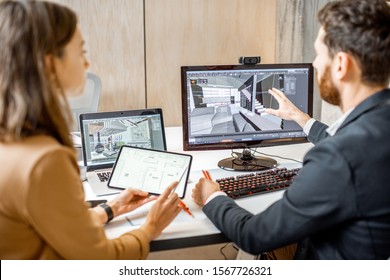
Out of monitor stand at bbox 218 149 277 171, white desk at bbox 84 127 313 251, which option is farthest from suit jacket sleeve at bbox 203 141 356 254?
monitor stand at bbox 218 149 277 171

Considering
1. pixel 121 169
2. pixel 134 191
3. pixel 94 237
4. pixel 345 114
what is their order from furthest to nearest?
pixel 121 169 < pixel 134 191 < pixel 345 114 < pixel 94 237

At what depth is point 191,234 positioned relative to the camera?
1.27m

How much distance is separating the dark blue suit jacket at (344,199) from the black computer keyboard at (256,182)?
0.35 metres

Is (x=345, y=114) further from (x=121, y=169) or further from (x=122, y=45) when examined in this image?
(x=122, y=45)

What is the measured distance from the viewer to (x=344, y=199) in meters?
1.03

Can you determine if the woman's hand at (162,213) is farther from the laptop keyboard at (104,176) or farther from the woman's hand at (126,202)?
the laptop keyboard at (104,176)

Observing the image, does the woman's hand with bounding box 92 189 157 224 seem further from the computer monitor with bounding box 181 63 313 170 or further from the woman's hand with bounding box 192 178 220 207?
the computer monitor with bounding box 181 63 313 170

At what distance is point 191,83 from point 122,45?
4.50 ft

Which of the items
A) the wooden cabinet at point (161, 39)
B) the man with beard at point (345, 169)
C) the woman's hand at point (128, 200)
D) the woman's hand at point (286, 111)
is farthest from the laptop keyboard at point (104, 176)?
the wooden cabinet at point (161, 39)

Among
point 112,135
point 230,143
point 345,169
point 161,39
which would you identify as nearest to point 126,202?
point 112,135

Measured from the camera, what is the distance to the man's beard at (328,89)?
4.02ft

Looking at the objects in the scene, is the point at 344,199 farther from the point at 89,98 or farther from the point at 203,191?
the point at 89,98

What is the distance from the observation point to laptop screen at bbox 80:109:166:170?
1743 mm
